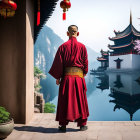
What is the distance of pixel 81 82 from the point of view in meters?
3.31

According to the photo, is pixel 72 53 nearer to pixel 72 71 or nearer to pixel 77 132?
pixel 72 71

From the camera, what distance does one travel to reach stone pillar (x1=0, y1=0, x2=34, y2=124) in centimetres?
Answer: 354

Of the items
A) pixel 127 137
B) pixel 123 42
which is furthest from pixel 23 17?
pixel 123 42

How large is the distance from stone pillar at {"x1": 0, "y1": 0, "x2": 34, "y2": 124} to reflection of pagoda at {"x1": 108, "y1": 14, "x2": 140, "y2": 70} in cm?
2956

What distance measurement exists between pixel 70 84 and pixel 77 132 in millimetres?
721

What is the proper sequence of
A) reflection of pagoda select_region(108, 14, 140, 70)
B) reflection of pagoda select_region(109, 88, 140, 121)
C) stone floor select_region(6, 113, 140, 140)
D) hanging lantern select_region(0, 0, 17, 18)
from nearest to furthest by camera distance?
hanging lantern select_region(0, 0, 17, 18) < stone floor select_region(6, 113, 140, 140) < reflection of pagoda select_region(109, 88, 140, 121) < reflection of pagoda select_region(108, 14, 140, 70)

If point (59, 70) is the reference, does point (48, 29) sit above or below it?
above

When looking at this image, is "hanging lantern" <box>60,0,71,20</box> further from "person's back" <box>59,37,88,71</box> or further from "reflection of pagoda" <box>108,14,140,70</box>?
"reflection of pagoda" <box>108,14,140,70</box>

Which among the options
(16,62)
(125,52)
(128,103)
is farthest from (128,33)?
(16,62)

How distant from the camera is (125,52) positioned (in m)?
33.3

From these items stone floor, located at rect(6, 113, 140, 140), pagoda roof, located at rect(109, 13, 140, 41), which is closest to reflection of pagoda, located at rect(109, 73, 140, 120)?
pagoda roof, located at rect(109, 13, 140, 41)

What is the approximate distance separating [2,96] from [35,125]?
0.74 m

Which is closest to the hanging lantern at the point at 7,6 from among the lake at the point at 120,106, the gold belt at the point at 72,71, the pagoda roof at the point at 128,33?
the gold belt at the point at 72,71

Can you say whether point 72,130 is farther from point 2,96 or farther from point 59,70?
point 2,96
